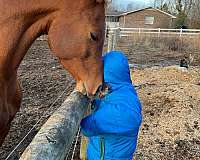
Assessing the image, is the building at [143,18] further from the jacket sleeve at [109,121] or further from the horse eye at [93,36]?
the jacket sleeve at [109,121]

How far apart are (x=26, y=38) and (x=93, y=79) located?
53 cm

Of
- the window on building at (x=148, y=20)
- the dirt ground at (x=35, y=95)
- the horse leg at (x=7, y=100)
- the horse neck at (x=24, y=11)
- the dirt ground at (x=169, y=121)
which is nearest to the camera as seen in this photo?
the horse neck at (x=24, y=11)

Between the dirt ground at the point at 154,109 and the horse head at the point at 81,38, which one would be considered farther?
the dirt ground at the point at 154,109

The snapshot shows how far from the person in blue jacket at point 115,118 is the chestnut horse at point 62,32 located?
10 cm

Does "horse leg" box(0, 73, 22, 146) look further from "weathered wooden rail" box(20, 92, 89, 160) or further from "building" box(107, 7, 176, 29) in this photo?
"building" box(107, 7, 176, 29)

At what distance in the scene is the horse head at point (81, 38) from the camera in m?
2.32

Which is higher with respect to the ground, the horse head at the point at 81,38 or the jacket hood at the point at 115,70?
the horse head at the point at 81,38

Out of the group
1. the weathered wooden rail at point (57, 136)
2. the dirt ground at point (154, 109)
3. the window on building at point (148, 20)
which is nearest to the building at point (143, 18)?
the window on building at point (148, 20)

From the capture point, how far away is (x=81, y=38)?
2350 millimetres

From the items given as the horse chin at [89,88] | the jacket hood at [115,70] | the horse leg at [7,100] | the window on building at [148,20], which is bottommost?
the window on building at [148,20]

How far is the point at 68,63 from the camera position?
2.37 m

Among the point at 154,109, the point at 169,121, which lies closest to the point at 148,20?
the point at 154,109

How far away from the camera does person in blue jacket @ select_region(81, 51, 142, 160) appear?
216 cm

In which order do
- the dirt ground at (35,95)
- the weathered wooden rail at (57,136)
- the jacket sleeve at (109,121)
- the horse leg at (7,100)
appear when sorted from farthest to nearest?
the dirt ground at (35,95) < the horse leg at (7,100) < the jacket sleeve at (109,121) < the weathered wooden rail at (57,136)
